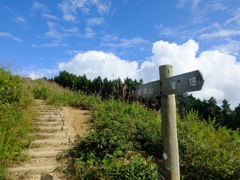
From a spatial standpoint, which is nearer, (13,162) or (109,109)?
(13,162)

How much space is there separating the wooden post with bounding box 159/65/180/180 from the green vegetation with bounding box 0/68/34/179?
2986 millimetres

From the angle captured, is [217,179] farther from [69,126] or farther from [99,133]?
[69,126]

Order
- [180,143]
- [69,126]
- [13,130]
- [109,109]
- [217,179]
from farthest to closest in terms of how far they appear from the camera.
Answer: [109,109] < [69,126] < [13,130] < [180,143] < [217,179]

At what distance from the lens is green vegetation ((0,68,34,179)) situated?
A: 4.99 metres

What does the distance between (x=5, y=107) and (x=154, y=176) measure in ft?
16.1

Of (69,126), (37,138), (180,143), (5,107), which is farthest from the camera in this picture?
(69,126)

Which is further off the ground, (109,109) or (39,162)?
(109,109)

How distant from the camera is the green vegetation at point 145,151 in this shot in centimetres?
430

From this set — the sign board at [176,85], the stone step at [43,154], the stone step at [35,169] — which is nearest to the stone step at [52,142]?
the stone step at [43,154]

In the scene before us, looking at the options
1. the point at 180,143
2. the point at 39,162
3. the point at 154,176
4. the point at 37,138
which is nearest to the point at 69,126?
the point at 37,138

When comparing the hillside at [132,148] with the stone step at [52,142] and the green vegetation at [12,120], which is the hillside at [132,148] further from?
the stone step at [52,142]

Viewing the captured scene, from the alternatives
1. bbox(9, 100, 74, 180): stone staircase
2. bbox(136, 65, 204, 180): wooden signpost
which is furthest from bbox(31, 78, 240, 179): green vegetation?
bbox(136, 65, 204, 180): wooden signpost

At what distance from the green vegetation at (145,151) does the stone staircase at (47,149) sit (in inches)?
14.3

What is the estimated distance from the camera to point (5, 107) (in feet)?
22.8
